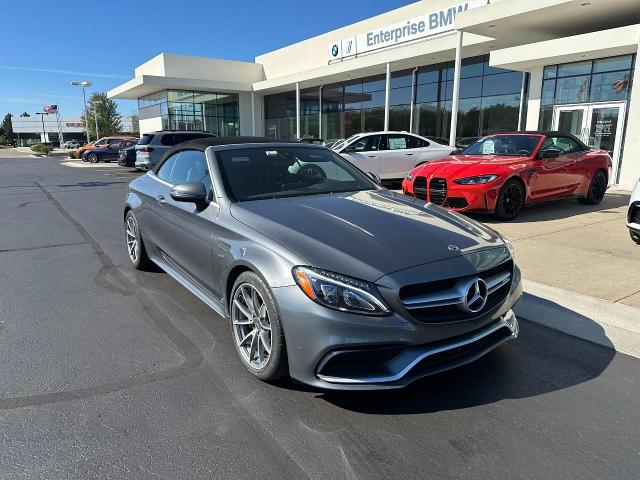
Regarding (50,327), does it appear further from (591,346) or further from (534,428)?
(591,346)

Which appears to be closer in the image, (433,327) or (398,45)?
(433,327)

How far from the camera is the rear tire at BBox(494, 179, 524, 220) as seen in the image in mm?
7984

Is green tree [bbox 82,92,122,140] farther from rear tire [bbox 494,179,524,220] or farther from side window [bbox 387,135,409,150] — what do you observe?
rear tire [bbox 494,179,524,220]

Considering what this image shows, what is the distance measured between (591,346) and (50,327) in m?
4.42

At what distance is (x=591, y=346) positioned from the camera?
3.68 m

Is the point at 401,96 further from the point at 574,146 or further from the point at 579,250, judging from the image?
the point at 579,250

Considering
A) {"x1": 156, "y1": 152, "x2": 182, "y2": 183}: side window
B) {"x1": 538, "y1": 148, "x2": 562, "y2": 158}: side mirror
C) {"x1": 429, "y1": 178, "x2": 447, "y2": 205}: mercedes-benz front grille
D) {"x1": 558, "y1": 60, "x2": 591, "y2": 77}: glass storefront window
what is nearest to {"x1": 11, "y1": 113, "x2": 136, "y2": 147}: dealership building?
{"x1": 558, "y1": 60, "x2": 591, "y2": 77}: glass storefront window

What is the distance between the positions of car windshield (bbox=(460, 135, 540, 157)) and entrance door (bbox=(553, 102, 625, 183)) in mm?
6766

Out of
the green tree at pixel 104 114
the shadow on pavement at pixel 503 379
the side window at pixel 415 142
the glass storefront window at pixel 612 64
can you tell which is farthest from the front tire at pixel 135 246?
the green tree at pixel 104 114

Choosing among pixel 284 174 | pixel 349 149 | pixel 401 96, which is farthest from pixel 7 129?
pixel 284 174

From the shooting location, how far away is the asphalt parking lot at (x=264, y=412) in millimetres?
2363

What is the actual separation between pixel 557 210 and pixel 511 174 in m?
2.21

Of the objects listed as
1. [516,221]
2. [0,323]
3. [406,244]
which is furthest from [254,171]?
[516,221]

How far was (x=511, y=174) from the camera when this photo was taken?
7.94 meters
